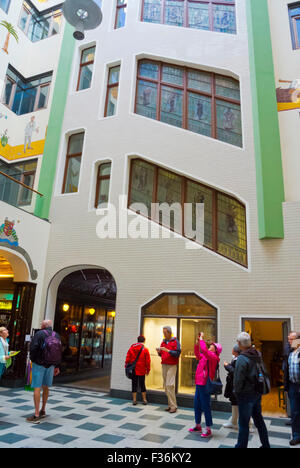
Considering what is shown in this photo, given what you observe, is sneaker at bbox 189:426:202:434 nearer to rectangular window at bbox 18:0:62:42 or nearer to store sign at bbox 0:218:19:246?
store sign at bbox 0:218:19:246

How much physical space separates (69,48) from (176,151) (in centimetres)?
738

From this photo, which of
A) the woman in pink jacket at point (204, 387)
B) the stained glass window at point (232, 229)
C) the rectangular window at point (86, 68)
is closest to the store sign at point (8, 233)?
the stained glass window at point (232, 229)

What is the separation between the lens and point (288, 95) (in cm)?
1039

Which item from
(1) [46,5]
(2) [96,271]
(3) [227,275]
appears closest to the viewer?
(3) [227,275]

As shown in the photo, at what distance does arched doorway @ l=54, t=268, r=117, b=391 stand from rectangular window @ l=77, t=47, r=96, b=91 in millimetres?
7454

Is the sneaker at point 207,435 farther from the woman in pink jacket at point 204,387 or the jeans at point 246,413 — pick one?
the jeans at point 246,413

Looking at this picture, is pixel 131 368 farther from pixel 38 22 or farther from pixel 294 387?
pixel 38 22

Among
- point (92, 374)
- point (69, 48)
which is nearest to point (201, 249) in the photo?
point (92, 374)

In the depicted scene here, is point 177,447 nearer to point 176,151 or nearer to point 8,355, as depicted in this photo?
point 8,355

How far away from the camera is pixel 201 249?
9.54 meters

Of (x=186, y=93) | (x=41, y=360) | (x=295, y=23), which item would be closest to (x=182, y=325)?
(x=41, y=360)

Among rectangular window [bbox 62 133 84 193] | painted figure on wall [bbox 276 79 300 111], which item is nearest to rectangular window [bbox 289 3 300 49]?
painted figure on wall [bbox 276 79 300 111]

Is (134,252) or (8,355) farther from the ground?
(134,252)

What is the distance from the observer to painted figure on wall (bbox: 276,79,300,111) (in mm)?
10281
